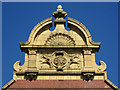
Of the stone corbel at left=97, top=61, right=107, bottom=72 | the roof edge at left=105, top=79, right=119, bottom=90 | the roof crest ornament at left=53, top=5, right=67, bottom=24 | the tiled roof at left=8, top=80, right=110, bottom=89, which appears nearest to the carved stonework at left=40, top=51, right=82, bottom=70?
the tiled roof at left=8, top=80, right=110, bottom=89

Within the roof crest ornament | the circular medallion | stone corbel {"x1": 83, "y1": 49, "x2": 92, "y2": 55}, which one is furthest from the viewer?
the roof crest ornament

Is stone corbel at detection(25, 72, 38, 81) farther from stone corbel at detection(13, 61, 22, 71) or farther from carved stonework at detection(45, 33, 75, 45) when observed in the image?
carved stonework at detection(45, 33, 75, 45)

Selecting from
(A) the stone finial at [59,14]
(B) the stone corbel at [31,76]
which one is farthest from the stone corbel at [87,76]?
(A) the stone finial at [59,14]

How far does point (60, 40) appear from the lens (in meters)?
31.5

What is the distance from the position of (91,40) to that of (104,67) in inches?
83.8

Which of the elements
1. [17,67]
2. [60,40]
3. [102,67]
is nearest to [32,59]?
[17,67]

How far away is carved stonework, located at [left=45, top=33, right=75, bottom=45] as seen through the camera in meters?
31.4

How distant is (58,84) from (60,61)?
1.84m

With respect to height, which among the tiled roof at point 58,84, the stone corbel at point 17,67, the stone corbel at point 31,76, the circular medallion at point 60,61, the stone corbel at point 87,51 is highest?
the stone corbel at point 87,51

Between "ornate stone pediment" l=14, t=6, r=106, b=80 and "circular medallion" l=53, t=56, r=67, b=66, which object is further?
"circular medallion" l=53, t=56, r=67, b=66

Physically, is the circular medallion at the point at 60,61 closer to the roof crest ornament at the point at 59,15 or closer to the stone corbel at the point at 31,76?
the stone corbel at the point at 31,76

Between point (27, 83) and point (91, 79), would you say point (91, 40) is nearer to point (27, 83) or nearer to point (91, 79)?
point (91, 79)

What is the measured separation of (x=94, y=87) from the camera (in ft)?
96.4

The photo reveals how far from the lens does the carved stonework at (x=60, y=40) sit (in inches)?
1235
